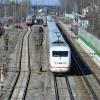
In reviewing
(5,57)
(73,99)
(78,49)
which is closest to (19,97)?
(73,99)

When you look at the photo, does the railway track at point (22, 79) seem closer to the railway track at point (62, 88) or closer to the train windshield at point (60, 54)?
the railway track at point (62, 88)

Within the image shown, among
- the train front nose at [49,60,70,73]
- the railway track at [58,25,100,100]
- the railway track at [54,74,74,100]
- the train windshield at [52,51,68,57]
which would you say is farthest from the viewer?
the train windshield at [52,51,68,57]

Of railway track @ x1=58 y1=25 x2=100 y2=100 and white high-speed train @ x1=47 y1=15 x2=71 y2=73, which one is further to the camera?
white high-speed train @ x1=47 y1=15 x2=71 y2=73

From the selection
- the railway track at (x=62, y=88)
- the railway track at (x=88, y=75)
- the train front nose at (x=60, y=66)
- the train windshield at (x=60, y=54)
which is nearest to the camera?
the railway track at (x=62, y=88)

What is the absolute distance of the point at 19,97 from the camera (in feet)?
85.1

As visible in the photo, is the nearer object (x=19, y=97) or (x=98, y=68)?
(x=19, y=97)

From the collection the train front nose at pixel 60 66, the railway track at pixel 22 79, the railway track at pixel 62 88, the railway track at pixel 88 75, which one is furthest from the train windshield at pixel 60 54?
the railway track at pixel 22 79

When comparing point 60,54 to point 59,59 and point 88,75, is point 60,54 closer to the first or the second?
point 59,59

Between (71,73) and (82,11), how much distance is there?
54.3m

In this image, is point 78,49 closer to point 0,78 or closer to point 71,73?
point 71,73

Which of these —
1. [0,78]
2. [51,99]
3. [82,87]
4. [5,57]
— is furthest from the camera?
[5,57]

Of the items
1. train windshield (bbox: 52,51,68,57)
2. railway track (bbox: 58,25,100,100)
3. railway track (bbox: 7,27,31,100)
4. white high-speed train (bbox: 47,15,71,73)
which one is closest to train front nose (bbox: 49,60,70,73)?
white high-speed train (bbox: 47,15,71,73)

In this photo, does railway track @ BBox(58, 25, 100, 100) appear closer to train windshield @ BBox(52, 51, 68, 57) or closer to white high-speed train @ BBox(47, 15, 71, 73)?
white high-speed train @ BBox(47, 15, 71, 73)

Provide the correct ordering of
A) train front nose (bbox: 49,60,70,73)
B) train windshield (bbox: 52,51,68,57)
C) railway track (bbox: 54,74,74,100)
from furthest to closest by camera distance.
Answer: train windshield (bbox: 52,51,68,57) → train front nose (bbox: 49,60,70,73) → railway track (bbox: 54,74,74,100)
